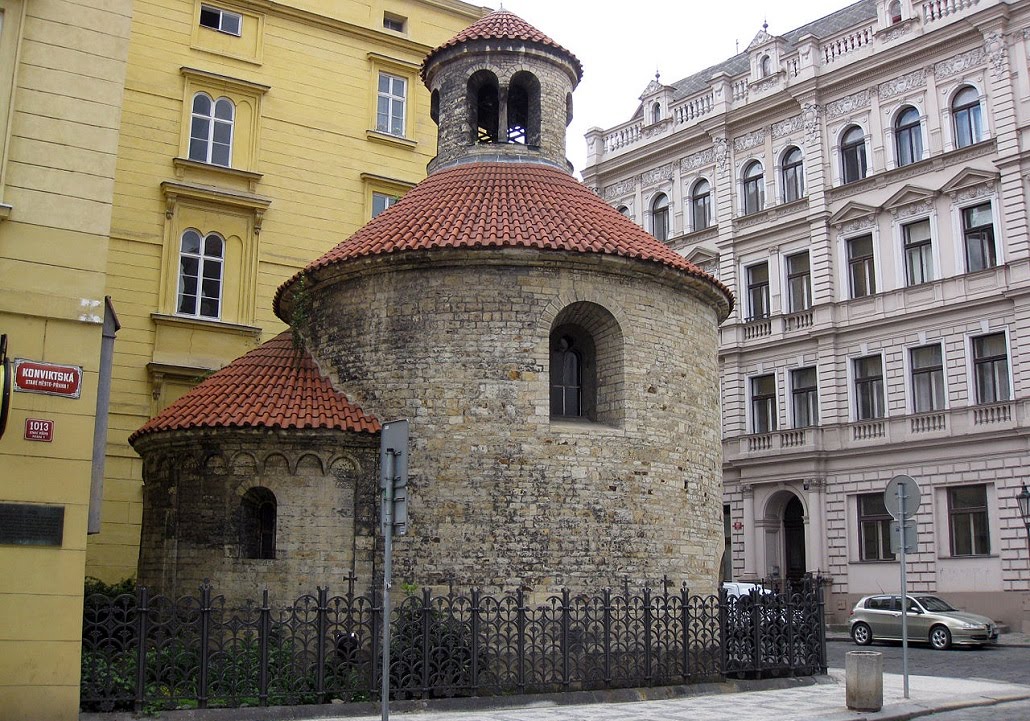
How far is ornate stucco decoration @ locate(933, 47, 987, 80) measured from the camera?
28.7 metres

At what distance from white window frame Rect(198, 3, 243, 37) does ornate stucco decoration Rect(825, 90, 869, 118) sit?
1824 centimetres

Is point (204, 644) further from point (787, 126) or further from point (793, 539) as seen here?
point (787, 126)

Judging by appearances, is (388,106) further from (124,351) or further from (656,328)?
(656,328)

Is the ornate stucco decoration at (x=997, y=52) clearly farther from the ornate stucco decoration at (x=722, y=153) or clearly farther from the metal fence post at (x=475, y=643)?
the metal fence post at (x=475, y=643)

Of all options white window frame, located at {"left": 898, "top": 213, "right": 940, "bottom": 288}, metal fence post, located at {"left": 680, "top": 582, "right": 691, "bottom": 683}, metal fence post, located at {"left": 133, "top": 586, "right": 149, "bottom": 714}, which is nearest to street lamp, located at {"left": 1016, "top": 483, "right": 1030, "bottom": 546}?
white window frame, located at {"left": 898, "top": 213, "right": 940, "bottom": 288}

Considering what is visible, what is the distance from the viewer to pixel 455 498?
14.7 metres

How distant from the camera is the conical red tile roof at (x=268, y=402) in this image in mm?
14750

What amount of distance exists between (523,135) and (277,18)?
7.75 m

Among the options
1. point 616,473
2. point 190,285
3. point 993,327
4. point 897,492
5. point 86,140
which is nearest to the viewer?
→ point 86,140

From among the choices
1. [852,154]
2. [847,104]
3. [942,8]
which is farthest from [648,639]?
[942,8]

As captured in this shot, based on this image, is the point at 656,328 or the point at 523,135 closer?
the point at 656,328

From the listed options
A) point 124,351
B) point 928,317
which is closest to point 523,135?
point 124,351

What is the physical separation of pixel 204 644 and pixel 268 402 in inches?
179

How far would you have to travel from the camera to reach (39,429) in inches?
427
